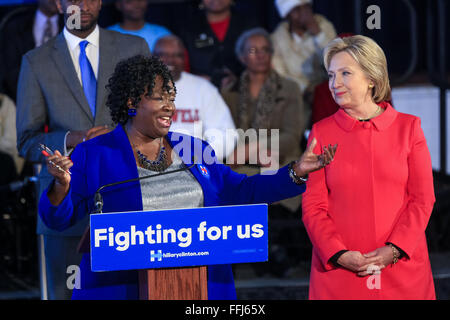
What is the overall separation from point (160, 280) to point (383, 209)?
0.96m

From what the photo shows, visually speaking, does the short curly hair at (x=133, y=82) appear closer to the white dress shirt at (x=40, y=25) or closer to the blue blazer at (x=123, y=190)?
the blue blazer at (x=123, y=190)

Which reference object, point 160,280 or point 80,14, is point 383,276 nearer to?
point 160,280

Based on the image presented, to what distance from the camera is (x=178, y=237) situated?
208 cm

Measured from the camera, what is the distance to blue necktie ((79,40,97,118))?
10.8ft

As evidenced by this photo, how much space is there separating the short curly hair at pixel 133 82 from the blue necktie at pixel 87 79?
1.89 ft

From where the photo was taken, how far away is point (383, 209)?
2676 millimetres

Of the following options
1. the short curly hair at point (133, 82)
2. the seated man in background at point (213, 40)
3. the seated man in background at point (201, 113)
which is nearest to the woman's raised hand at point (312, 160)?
the short curly hair at point (133, 82)

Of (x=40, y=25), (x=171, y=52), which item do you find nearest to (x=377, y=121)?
(x=171, y=52)

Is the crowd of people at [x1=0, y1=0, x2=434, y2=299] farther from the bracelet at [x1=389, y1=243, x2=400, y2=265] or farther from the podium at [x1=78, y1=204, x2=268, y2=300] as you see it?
the podium at [x1=78, y1=204, x2=268, y2=300]

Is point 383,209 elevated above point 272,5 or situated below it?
below

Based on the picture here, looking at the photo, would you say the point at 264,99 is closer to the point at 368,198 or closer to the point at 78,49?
the point at 78,49

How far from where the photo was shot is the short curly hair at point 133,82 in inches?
102

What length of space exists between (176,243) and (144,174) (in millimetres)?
520
